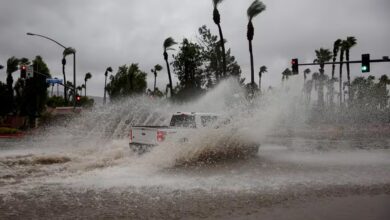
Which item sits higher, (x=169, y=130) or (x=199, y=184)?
(x=169, y=130)

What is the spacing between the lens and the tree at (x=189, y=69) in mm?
45156

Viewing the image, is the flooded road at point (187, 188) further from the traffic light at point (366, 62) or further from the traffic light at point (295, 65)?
the traffic light at point (295, 65)

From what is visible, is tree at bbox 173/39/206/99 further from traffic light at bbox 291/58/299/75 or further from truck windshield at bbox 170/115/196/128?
truck windshield at bbox 170/115/196/128

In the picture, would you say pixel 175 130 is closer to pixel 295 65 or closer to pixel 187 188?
pixel 187 188

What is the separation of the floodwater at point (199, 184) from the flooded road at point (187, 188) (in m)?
0.02

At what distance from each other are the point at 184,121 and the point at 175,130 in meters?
1.23

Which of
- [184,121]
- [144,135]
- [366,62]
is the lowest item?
[144,135]

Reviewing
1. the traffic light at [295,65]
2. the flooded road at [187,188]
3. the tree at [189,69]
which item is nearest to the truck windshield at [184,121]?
the flooded road at [187,188]

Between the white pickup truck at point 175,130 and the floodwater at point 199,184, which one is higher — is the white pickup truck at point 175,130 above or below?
above

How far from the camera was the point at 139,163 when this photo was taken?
11.5 metres

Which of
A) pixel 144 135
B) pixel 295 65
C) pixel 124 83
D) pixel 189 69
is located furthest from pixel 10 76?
pixel 144 135

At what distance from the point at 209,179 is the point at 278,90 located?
10.1 metres

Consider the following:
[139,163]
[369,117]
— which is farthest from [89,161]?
[369,117]

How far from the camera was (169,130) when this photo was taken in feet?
38.8
